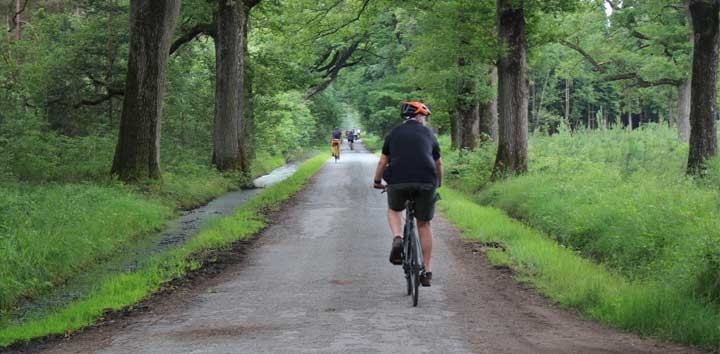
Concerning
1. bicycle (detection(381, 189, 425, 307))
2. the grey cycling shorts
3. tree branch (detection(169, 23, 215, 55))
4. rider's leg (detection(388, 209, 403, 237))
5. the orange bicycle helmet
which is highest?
tree branch (detection(169, 23, 215, 55))

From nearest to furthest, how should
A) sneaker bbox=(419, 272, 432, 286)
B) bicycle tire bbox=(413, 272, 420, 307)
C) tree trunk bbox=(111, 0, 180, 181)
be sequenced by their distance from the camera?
bicycle tire bbox=(413, 272, 420, 307)
sneaker bbox=(419, 272, 432, 286)
tree trunk bbox=(111, 0, 180, 181)

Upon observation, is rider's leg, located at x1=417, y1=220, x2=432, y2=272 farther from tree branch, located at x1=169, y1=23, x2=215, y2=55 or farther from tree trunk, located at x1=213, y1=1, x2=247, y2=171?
tree branch, located at x1=169, y1=23, x2=215, y2=55

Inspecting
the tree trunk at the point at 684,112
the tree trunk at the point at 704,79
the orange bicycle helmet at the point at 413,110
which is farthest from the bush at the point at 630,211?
the tree trunk at the point at 684,112

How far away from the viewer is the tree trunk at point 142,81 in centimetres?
1853

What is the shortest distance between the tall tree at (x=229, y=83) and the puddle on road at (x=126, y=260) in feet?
19.4

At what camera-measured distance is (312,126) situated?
65188mm

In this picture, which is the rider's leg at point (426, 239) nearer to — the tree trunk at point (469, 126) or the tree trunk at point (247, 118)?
the tree trunk at point (247, 118)

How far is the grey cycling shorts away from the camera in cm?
813

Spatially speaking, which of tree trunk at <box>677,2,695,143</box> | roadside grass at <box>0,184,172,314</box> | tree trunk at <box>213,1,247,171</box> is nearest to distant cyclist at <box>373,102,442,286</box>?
roadside grass at <box>0,184,172,314</box>

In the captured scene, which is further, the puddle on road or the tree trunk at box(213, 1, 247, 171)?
the tree trunk at box(213, 1, 247, 171)

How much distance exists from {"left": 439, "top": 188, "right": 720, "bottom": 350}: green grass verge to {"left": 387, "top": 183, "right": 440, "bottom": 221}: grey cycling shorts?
174cm

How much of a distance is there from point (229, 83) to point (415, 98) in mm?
16384

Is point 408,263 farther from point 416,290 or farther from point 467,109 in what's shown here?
point 467,109

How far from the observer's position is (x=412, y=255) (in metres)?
8.09
